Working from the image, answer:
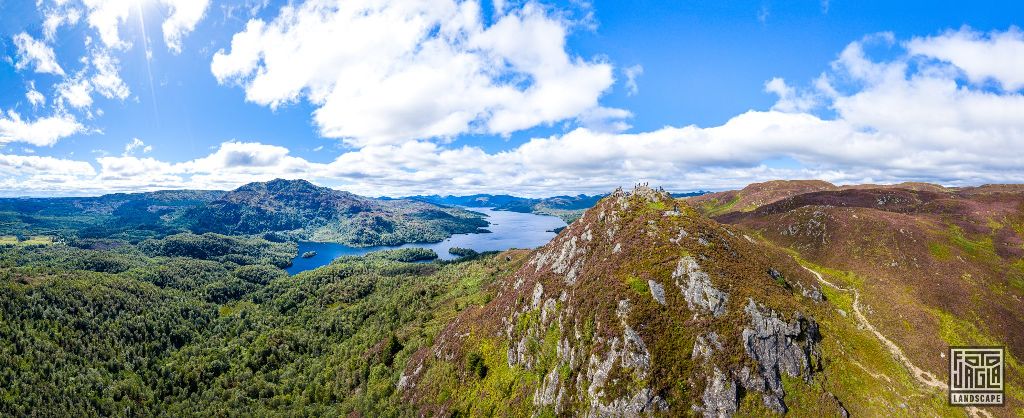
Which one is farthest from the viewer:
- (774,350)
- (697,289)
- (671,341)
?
(697,289)

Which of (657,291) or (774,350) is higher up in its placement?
(657,291)

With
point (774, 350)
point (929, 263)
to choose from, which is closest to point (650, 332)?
point (774, 350)

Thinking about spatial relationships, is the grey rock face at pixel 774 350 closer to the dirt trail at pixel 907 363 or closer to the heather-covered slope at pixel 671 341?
the heather-covered slope at pixel 671 341

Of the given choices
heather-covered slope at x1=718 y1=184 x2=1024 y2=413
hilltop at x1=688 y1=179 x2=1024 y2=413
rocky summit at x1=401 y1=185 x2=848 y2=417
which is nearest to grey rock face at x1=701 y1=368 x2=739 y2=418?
rocky summit at x1=401 y1=185 x2=848 y2=417

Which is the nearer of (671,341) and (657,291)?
(671,341)

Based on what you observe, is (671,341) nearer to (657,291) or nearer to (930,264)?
(657,291)

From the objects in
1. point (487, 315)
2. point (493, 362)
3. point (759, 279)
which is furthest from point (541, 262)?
point (759, 279)

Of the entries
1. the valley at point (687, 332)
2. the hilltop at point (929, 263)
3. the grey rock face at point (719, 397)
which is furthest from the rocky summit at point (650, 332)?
the hilltop at point (929, 263)
